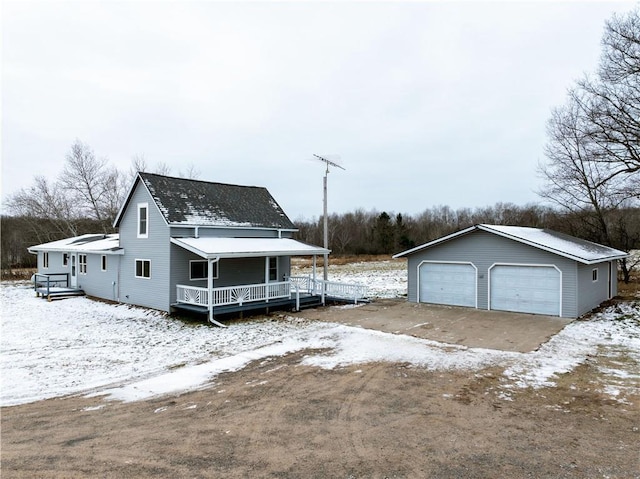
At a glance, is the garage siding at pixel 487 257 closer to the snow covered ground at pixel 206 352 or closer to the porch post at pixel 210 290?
the snow covered ground at pixel 206 352

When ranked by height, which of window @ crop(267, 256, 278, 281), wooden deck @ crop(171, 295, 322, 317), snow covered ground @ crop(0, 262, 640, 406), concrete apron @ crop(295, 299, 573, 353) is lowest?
snow covered ground @ crop(0, 262, 640, 406)

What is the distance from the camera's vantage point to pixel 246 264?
18.7 meters

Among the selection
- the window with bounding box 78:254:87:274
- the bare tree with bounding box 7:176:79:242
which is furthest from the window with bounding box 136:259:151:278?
the bare tree with bounding box 7:176:79:242

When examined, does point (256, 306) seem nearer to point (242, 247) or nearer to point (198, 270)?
point (242, 247)

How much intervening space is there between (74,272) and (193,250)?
38.4ft

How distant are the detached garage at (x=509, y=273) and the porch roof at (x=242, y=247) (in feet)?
16.9

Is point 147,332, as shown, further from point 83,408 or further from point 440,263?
point 440,263

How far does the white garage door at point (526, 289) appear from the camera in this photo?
51.2 ft

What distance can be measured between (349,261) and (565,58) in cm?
3308

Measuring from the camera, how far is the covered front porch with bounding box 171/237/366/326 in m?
15.0

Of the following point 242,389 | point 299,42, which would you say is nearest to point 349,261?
point 299,42

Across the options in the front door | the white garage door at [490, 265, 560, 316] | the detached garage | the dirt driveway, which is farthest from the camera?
the front door

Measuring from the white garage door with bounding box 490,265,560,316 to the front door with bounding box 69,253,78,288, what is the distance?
2076 cm

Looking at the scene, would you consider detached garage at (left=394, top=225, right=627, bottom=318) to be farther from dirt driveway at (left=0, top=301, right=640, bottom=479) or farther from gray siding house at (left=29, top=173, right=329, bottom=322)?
dirt driveway at (left=0, top=301, right=640, bottom=479)
